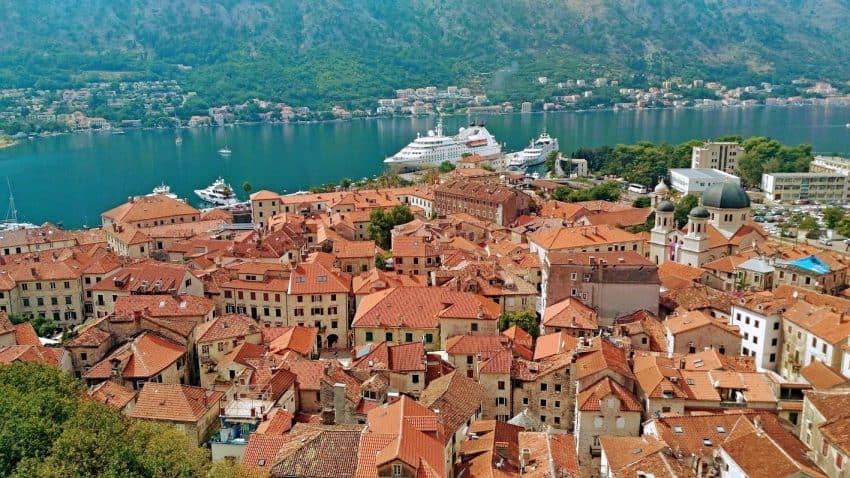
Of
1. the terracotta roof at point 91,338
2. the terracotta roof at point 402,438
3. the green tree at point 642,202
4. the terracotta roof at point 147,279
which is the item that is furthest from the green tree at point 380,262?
the green tree at point 642,202

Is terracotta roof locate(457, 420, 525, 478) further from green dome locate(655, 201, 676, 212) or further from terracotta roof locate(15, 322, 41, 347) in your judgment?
green dome locate(655, 201, 676, 212)

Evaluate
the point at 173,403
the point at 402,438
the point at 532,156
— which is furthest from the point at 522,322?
the point at 532,156

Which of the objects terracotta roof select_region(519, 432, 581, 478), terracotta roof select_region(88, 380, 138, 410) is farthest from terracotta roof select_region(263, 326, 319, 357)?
terracotta roof select_region(519, 432, 581, 478)

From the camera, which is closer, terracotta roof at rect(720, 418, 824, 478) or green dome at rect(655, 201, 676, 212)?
terracotta roof at rect(720, 418, 824, 478)

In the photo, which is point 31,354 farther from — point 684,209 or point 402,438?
point 684,209

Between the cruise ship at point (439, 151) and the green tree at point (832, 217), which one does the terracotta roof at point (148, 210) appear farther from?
the green tree at point (832, 217)

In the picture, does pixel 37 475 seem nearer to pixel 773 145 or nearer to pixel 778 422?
pixel 778 422
